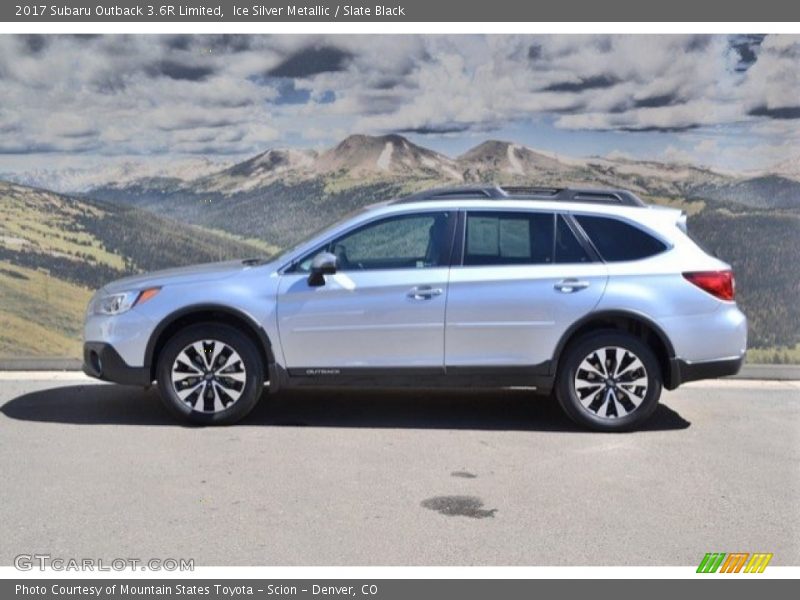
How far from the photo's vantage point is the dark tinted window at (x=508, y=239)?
752 centimetres

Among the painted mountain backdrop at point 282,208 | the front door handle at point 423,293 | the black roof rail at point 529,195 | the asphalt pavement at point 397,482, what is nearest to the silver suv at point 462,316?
the front door handle at point 423,293

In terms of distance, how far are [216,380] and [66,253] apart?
3481 millimetres

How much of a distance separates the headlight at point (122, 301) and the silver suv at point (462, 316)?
0.02 metres

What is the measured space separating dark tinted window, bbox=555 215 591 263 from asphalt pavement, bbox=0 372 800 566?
4.03 ft

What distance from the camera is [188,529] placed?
550 centimetres


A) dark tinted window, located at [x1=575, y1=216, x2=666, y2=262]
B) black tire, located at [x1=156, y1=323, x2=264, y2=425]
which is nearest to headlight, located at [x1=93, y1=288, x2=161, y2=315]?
black tire, located at [x1=156, y1=323, x2=264, y2=425]

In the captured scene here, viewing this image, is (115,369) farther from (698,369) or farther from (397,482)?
(698,369)

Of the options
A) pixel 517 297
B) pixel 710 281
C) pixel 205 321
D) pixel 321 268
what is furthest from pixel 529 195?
pixel 205 321

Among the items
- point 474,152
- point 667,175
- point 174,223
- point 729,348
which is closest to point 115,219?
point 174,223

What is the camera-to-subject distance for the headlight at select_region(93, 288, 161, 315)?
757 centimetres

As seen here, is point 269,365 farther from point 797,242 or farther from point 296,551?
point 797,242

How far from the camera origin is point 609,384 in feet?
24.4

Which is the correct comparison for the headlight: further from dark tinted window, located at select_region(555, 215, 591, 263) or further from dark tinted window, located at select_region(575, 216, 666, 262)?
dark tinted window, located at select_region(575, 216, 666, 262)

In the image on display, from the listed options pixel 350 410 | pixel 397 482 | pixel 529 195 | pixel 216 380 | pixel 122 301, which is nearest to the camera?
pixel 397 482
